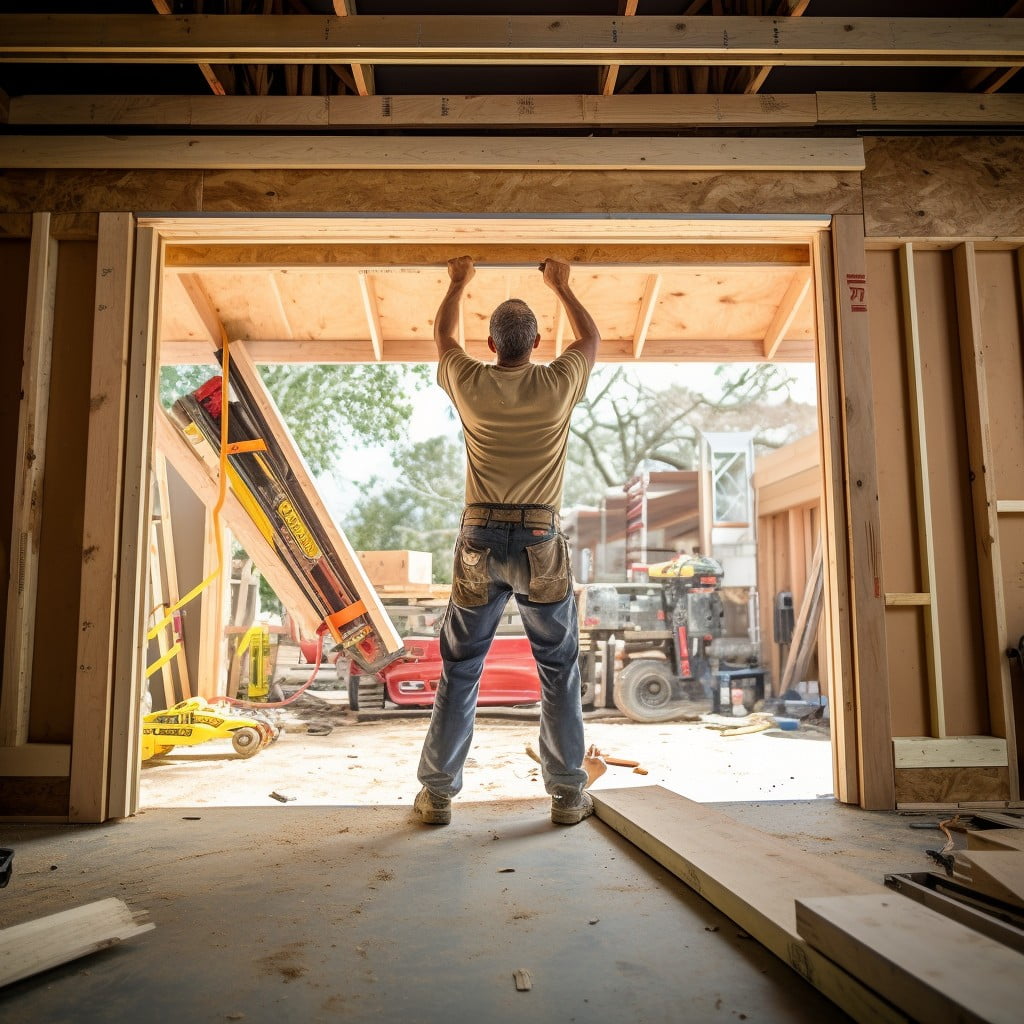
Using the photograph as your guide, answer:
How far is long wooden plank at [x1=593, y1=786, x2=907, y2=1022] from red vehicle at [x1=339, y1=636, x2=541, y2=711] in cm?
473

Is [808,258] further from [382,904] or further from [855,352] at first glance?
[382,904]

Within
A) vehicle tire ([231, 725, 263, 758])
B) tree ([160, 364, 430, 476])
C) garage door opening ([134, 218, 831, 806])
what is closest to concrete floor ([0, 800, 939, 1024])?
garage door opening ([134, 218, 831, 806])

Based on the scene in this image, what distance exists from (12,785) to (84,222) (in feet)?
8.42

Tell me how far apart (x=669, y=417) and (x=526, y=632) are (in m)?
20.0

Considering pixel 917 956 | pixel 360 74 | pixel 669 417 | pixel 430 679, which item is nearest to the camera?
pixel 917 956

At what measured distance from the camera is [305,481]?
270 inches

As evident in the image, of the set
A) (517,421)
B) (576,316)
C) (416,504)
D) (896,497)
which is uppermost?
(416,504)

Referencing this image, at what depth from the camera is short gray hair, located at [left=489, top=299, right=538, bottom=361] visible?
3.28 metres

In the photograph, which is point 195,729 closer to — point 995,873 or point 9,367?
point 9,367

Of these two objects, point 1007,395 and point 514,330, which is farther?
point 1007,395

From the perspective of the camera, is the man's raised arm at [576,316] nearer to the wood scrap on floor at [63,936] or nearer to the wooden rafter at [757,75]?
the wooden rafter at [757,75]

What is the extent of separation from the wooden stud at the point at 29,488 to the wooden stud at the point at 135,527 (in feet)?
1.28

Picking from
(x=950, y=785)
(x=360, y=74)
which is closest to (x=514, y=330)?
(x=360, y=74)

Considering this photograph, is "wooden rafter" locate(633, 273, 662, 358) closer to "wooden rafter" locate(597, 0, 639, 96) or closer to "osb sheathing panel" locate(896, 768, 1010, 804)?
"wooden rafter" locate(597, 0, 639, 96)
